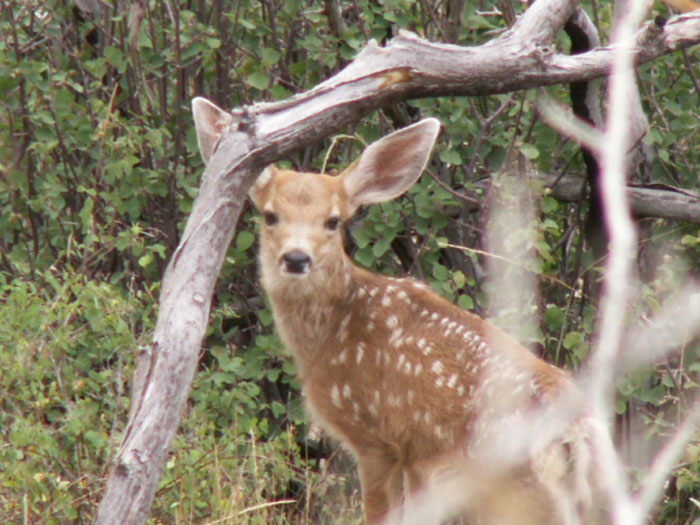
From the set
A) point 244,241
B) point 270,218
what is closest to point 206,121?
point 270,218

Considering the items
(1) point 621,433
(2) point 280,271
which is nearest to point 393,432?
(2) point 280,271

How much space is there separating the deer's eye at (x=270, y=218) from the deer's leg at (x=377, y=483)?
1151 mm

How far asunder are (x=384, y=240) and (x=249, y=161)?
2.56m

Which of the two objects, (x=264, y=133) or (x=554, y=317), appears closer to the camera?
(x=264, y=133)

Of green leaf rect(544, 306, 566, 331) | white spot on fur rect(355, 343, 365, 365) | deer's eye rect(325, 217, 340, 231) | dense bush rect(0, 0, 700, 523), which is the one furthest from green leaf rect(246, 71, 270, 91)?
green leaf rect(544, 306, 566, 331)

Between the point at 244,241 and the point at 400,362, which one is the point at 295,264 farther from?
the point at 244,241

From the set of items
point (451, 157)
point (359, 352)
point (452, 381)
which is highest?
point (451, 157)

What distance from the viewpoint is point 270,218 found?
16.3 ft

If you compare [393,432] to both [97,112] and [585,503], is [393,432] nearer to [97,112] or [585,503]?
[585,503]

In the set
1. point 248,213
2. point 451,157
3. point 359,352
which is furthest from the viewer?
point 248,213

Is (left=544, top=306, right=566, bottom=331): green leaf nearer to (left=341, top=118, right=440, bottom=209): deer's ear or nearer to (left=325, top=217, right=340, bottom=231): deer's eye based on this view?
(left=341, top=118, right=440, bottom=209): deer's ear

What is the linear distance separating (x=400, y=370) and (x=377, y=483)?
1.73 ft

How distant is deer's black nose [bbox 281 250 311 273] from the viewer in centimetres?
460

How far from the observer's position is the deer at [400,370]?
3.97 meters
